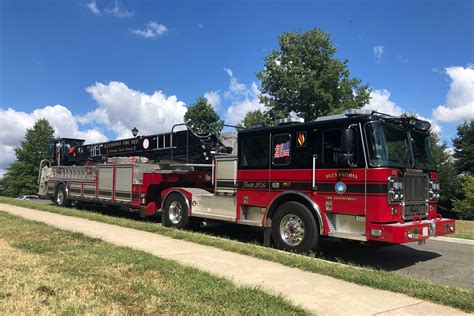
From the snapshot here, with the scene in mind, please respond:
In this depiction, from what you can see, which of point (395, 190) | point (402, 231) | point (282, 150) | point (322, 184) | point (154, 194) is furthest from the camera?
point (154, 194)

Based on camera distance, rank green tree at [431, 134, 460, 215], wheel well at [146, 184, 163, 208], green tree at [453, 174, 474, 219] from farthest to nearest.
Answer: green tree at [431, 134, 460, 215]
green tree at [453, 174, 474, 219]
wheel well at [146, 184, 163, 208]

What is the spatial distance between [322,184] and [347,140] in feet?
3.56

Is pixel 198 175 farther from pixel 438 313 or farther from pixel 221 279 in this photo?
pixel 438 313

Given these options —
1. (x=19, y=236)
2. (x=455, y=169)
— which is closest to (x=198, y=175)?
(x=19, y=236)

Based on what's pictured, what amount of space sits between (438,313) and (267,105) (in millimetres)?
32878

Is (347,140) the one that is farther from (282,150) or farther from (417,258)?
(417,258)

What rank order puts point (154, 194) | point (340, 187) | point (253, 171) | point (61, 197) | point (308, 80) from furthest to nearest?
point (308, 80)
point (61, 197)
point (154, 194)
point (253, 171)
point (340, 187)

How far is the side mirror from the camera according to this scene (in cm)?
752

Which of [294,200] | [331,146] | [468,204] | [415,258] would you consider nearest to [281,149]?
[294,200]

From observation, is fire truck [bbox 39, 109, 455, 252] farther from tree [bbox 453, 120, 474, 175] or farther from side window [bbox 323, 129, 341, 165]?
tree [bbox 453, 120, 474, 175]

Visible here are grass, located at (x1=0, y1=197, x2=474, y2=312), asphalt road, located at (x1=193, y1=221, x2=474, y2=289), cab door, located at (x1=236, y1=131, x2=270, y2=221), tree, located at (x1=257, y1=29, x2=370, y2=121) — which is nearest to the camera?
grass, located at (x1=0, y1=197, x2=474, y2=312)

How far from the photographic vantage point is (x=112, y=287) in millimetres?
5375

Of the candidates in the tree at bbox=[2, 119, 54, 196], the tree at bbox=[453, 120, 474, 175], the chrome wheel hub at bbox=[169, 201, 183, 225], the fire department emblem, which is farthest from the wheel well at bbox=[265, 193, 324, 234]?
the tree at bbox=[2, 119, 54, 196]

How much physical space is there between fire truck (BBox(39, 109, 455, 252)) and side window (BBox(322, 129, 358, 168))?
2 centimetres
